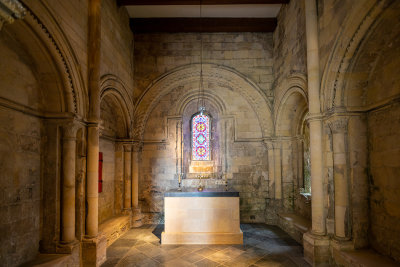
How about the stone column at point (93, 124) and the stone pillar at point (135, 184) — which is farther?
the stone pillar at point (135, 184)

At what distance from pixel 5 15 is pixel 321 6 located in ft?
16.8

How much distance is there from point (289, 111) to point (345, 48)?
374cm

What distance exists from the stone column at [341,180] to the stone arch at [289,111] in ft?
7.80

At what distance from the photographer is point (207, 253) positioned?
562 centimetres

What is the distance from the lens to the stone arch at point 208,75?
8.54 metres

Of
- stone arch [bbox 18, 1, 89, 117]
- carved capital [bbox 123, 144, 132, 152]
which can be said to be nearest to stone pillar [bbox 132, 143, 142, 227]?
carved capital [bbox 123, 144, 132, 152]

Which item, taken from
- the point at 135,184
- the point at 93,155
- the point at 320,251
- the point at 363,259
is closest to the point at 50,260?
the point at 93,155

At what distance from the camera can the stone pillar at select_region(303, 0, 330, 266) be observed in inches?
189

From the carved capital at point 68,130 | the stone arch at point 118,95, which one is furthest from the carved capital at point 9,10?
the stone arch at point 118,95

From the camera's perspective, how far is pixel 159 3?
7207 millimetres

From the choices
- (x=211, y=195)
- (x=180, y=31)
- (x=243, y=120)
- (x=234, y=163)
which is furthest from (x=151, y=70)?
(x=211, y=195)

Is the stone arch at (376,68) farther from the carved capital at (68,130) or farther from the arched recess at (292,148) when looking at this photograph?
the carved capital at (68,130)

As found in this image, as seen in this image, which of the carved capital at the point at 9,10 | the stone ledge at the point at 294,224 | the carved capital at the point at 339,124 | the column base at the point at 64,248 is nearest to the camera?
the carved capital at the point at 9,10

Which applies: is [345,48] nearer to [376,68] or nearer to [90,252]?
[376,68]
